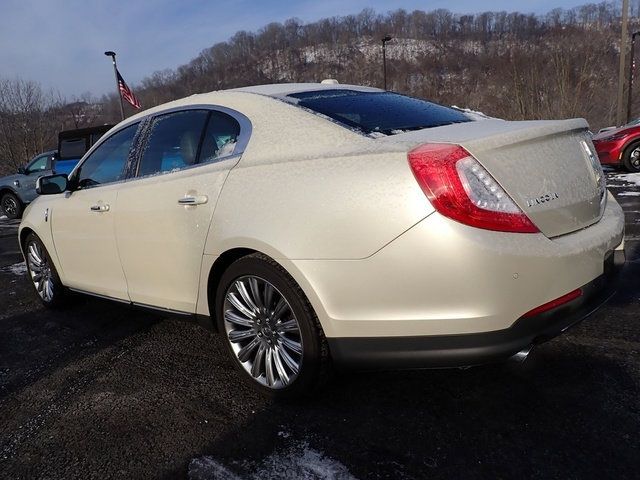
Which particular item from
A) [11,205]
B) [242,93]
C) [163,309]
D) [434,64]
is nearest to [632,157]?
[242,93]

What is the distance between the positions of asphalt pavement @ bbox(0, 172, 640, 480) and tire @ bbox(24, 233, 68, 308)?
1013 millimetres

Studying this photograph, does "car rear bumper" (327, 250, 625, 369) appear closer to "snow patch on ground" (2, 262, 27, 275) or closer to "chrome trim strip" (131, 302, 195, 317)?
"chrome trim strip" (131, 302, 195, 317)

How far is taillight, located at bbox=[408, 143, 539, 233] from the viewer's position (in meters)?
1.96

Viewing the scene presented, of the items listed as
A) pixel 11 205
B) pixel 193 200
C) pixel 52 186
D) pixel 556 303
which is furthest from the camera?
pixel 11 205

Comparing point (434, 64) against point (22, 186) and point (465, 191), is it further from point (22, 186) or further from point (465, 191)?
point (465, 191)

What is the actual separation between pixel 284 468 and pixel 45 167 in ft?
44.3

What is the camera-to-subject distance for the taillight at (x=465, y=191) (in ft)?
6.42

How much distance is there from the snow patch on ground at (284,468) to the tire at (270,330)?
0.37 metres

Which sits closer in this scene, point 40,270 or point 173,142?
point 173,142

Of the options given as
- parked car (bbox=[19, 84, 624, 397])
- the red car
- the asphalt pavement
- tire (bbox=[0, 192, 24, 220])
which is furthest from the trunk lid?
tire (bbox=[0, 192, 24, 220])

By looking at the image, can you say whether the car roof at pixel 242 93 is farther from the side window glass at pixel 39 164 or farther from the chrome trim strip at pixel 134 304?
the side window glass at pixel 39 164

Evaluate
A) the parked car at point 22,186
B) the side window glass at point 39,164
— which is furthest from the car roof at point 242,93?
the side window glass at point 39,164

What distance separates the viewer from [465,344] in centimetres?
201

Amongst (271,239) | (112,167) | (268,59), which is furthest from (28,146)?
(268,59)
